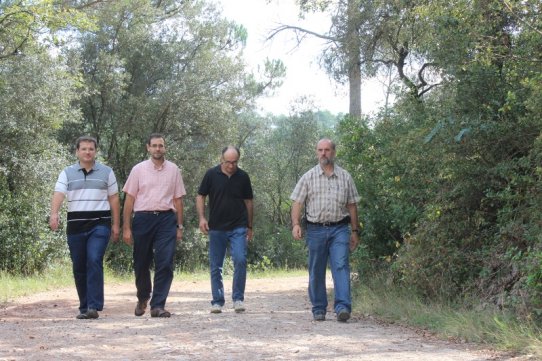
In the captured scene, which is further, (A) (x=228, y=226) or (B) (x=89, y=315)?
(A) (x=228, y=226)

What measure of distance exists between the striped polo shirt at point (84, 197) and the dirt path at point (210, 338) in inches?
45.2

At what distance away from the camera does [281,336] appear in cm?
718

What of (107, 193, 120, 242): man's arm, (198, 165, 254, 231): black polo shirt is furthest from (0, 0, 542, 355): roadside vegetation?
(107, 193, 120, 242): man's arm

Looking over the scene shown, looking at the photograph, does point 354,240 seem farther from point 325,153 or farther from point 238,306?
point 238,306

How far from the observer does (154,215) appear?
30.1 feet

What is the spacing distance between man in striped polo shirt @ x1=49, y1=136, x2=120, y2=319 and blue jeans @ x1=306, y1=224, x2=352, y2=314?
7.67 feet

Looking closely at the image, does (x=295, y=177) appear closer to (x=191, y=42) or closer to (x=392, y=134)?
(x=191, y=42)

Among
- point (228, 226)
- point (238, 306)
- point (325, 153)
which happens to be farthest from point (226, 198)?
point (325, 153)

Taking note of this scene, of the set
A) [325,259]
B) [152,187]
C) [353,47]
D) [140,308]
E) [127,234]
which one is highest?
[353,47]

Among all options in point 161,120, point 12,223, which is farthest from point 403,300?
point 161,120

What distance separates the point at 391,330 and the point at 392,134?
16.2ft

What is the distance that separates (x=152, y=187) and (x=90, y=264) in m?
1.18

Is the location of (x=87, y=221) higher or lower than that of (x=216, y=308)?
higher

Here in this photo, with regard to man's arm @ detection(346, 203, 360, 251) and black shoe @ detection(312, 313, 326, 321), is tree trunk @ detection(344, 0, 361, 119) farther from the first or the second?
black shoe @ detection(312, 313, 326, 321)
